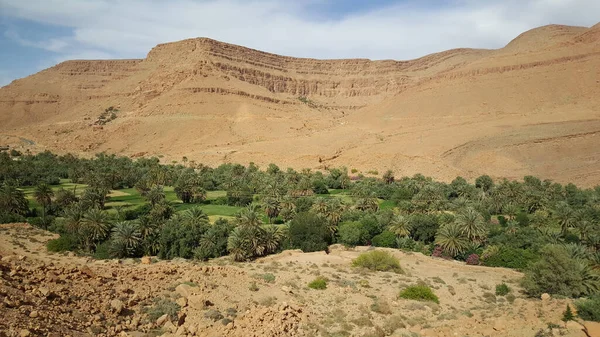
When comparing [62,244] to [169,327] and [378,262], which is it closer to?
[169,327]

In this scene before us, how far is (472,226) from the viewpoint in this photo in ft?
115

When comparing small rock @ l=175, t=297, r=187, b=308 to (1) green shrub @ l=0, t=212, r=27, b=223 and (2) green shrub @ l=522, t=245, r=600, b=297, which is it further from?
(1) green shrub @ l=0, t=212, r=27, b=223

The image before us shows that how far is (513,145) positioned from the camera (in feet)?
258

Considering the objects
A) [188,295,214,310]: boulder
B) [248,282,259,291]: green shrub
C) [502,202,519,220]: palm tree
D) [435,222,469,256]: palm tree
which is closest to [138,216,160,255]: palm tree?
[248,282,259,291]: green shrub

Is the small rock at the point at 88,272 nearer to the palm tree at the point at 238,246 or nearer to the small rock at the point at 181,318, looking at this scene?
the small rock at the point at 181,318

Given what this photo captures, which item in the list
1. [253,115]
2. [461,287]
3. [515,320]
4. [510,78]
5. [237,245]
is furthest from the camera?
[253,115]

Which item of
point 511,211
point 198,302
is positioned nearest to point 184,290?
point 198,302

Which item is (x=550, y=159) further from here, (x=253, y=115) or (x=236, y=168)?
(x=253, y=115)

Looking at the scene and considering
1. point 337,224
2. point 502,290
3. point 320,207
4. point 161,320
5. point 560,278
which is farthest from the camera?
point 320,207

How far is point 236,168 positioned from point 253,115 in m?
38.6

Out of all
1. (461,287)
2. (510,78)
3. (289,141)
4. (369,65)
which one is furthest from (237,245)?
(369,65)

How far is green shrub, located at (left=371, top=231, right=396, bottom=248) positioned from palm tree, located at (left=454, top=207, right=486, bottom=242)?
5409mm

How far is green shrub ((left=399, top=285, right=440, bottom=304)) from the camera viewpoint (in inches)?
820

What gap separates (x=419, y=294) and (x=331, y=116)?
117m
